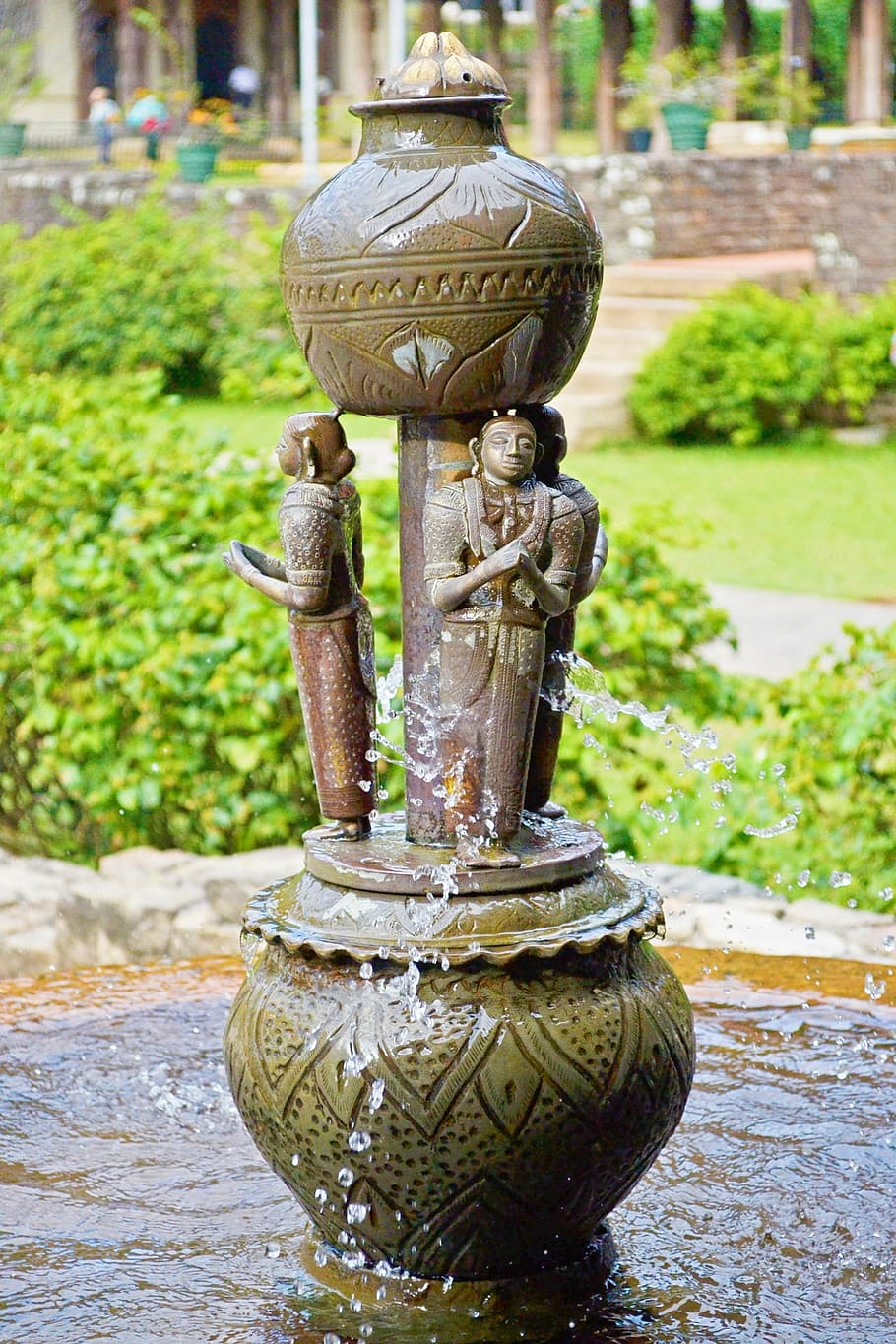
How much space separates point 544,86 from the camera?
21.5m

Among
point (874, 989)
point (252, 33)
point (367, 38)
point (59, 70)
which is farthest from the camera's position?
point (252, 33)

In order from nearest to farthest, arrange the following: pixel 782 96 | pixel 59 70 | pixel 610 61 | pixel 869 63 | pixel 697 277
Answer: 1. pixel 697 277
2. pixel 782 96
3. pixel 869 63
4. pixel 610 61
5. pixel 59 70

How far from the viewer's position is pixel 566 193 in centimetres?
300

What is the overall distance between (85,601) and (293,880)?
8.63ft

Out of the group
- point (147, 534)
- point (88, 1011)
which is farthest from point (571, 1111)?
point (147, 534)

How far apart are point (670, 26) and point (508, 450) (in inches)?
787

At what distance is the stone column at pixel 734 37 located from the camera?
73.1 ft

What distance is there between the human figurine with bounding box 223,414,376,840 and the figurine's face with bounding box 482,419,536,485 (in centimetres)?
29

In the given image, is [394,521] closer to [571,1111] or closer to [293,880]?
[293,880]

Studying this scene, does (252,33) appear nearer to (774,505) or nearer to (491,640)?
(774,505)

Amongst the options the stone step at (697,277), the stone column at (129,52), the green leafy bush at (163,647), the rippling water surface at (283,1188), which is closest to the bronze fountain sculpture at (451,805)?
the rippling water surface at (283,1188)

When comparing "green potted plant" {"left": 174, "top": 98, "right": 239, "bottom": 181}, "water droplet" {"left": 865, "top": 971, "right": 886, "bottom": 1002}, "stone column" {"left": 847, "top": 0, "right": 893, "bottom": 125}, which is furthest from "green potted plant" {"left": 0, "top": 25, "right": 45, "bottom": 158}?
"water droplet" {"left": 865, "top": 971, "right": 886, "bottom": 1002}

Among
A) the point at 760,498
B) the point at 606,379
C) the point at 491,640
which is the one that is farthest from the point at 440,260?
the point at 606,379

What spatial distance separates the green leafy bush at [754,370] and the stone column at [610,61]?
7085mm
